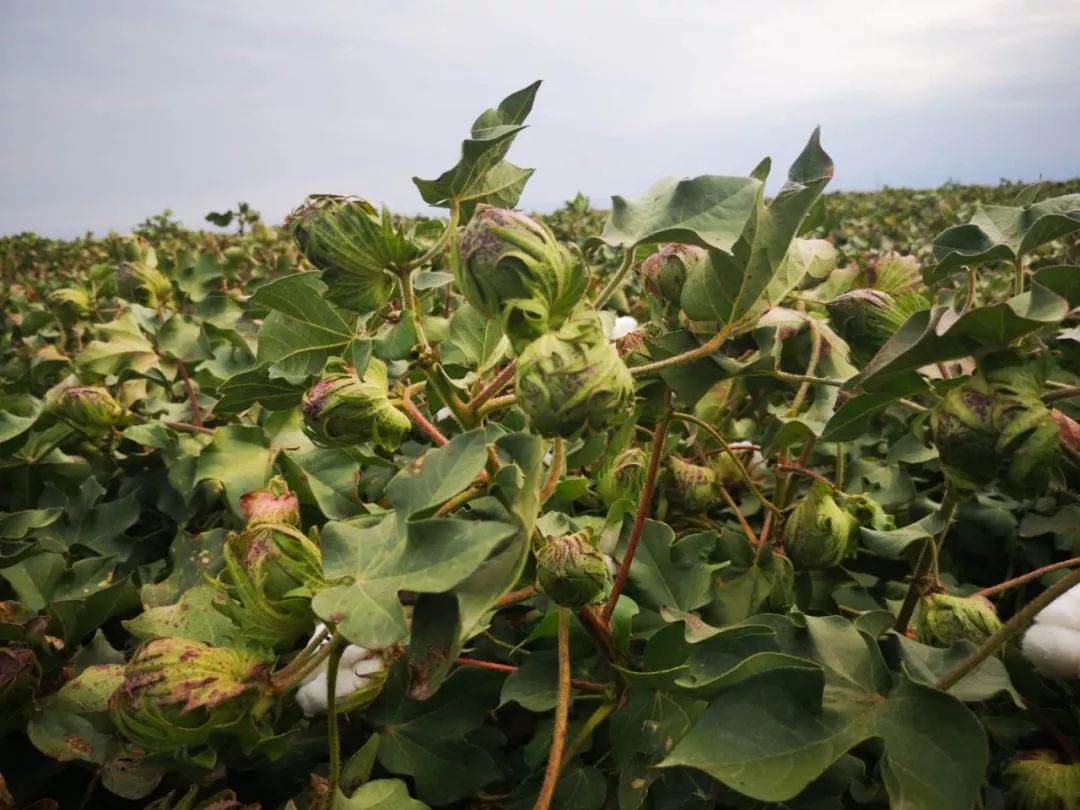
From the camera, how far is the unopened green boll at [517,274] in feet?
1.78

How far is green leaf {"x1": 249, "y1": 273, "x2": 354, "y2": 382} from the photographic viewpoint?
76 cm

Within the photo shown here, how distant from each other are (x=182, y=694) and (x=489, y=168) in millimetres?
564

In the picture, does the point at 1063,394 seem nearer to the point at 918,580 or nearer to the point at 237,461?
the point at 918,580

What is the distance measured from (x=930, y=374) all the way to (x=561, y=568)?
1.64 ft

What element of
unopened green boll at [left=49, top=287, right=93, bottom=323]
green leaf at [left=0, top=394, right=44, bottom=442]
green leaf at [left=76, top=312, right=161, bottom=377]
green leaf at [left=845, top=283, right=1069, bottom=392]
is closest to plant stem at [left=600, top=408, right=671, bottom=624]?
green leaf at [left=845, top=283, right=1069, bottom=392]

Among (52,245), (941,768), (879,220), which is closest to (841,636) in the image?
(941,768)

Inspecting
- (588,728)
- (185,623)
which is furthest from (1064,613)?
(185,623)

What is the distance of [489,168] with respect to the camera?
2.33 ft

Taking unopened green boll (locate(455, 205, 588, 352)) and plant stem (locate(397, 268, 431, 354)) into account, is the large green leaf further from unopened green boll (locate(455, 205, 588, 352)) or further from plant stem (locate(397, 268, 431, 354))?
plant stem (locate(397, 268, 431, 354))

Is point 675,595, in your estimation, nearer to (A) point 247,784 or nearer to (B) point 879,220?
(A) point 247,784

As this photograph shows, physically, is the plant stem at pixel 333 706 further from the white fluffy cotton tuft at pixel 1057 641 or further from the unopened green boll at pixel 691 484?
the white fluffy cotton tuft at pixel 1057 641

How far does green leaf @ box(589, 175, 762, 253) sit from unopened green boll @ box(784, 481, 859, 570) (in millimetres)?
434

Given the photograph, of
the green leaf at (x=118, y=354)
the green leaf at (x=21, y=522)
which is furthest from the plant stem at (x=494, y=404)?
the green leaf at (x=118, y=354)

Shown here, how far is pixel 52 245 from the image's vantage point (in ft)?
18.3
